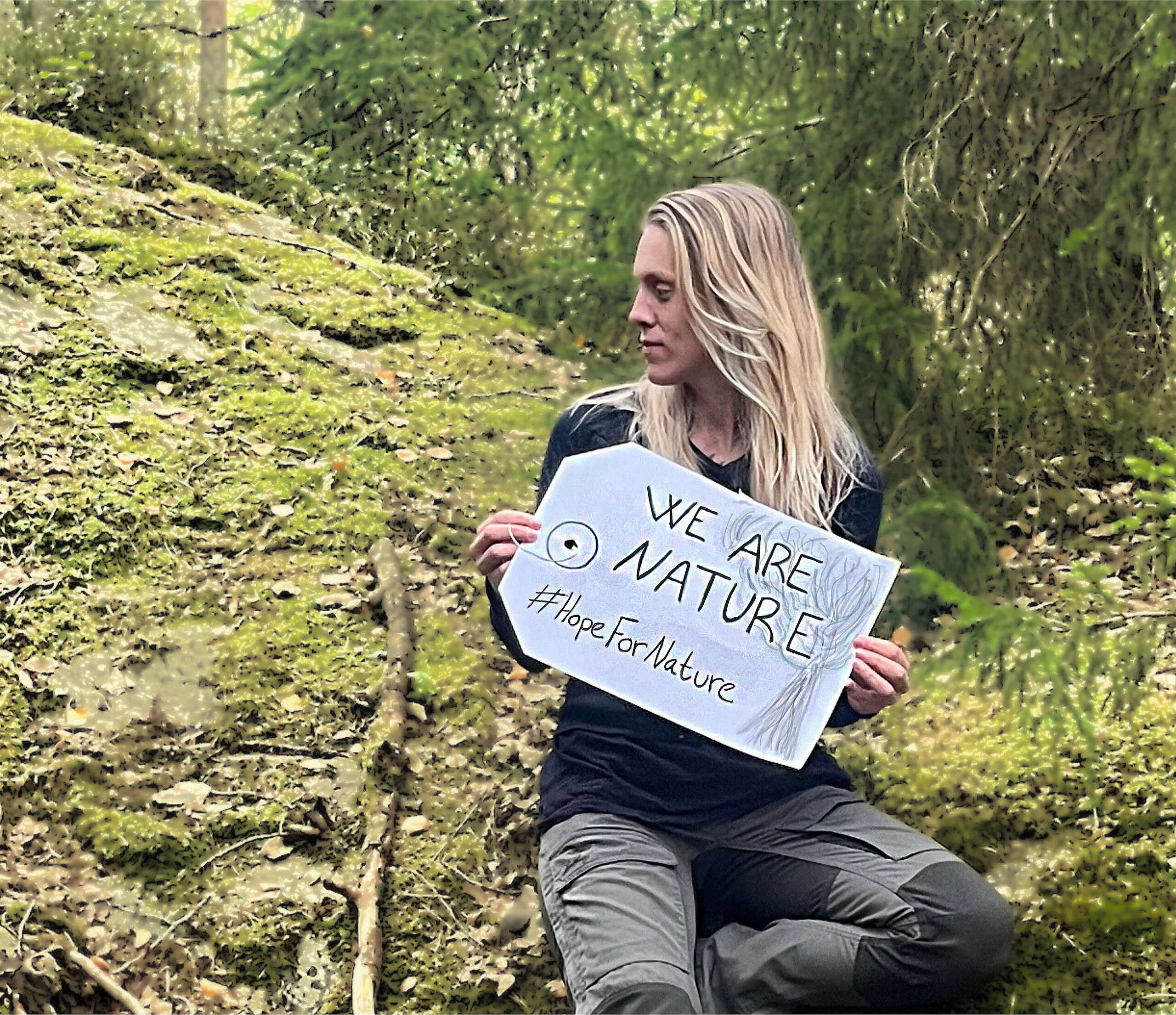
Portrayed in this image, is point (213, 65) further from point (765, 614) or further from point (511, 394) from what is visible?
point (765, 614)

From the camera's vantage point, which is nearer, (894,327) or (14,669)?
(14,669)

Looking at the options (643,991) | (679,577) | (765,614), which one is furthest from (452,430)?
(643,991)

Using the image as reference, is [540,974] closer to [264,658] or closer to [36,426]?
[264,658]

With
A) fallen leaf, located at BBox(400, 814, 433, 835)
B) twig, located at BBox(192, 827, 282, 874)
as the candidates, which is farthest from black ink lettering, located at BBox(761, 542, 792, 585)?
twig, located at BBox(192, 827, 282, 874)

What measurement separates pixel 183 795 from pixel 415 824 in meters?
0.56

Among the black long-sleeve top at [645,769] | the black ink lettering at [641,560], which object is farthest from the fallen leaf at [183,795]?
the black ink lettering at [641,560]

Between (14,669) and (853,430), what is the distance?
2.20 m

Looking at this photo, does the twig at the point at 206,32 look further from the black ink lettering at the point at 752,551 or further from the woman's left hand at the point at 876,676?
the woman's left hand at the point at 876,676

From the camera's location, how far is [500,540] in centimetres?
213

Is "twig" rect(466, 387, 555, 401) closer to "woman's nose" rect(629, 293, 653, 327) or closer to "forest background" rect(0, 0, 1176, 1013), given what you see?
"forest background" rect(0, 0, 1176, 1013)

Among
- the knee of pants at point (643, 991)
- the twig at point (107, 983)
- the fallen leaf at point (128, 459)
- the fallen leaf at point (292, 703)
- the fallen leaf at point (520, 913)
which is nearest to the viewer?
the knee of pants at point (643, 991)

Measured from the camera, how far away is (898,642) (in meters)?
3.17

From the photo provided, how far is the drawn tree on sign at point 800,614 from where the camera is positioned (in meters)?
2.10

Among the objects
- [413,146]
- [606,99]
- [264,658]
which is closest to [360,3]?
[413,146]
